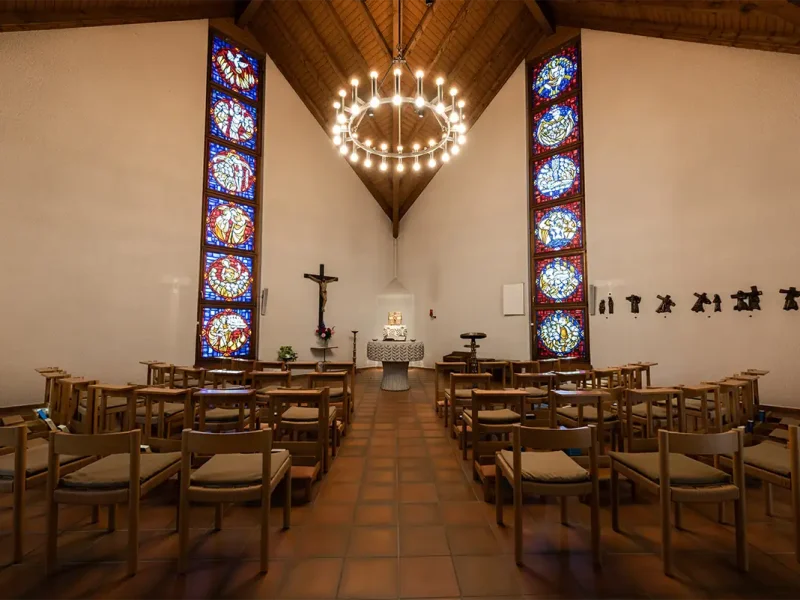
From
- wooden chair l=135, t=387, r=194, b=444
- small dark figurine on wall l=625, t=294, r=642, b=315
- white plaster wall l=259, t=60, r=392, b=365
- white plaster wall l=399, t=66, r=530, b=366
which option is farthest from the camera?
white plaster wall l=399, t=66, r=530, b=366

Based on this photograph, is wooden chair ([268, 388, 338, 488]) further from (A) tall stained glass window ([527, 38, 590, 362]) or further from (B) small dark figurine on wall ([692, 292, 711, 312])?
(A) tall stained glass window ([527, 38, 590, 362])

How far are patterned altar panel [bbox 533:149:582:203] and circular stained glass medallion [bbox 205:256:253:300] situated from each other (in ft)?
19.8

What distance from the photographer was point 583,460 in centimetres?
281

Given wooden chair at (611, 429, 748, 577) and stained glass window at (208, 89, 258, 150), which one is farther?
stained glass window at (208, 89, 258, 150)

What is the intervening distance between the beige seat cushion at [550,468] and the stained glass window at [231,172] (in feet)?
24.4

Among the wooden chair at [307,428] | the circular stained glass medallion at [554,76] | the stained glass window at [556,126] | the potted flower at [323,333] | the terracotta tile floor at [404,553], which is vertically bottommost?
the terracotta tile floor at [404,553]

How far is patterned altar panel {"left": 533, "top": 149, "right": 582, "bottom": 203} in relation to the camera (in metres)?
7.88

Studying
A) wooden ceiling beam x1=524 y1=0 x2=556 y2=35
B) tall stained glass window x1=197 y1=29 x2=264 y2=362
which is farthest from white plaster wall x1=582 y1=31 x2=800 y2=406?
tall stained glass window x1=197 y1=29 x2=264 y2=362

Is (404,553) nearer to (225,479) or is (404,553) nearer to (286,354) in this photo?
(225,479)

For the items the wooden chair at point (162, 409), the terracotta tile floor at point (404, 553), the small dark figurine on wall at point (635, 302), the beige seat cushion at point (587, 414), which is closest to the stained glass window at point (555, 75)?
the small dark figurine on wall at point (635, 302)

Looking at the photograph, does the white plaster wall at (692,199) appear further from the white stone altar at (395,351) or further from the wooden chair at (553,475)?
the wooden chair at (553,475)

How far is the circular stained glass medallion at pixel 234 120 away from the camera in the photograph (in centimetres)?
786

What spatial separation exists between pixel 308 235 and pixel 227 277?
204cm

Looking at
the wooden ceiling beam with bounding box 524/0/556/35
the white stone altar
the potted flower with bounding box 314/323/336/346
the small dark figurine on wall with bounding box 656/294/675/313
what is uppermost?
the wooden ceiling beam with bounding box 524/0/556/35
